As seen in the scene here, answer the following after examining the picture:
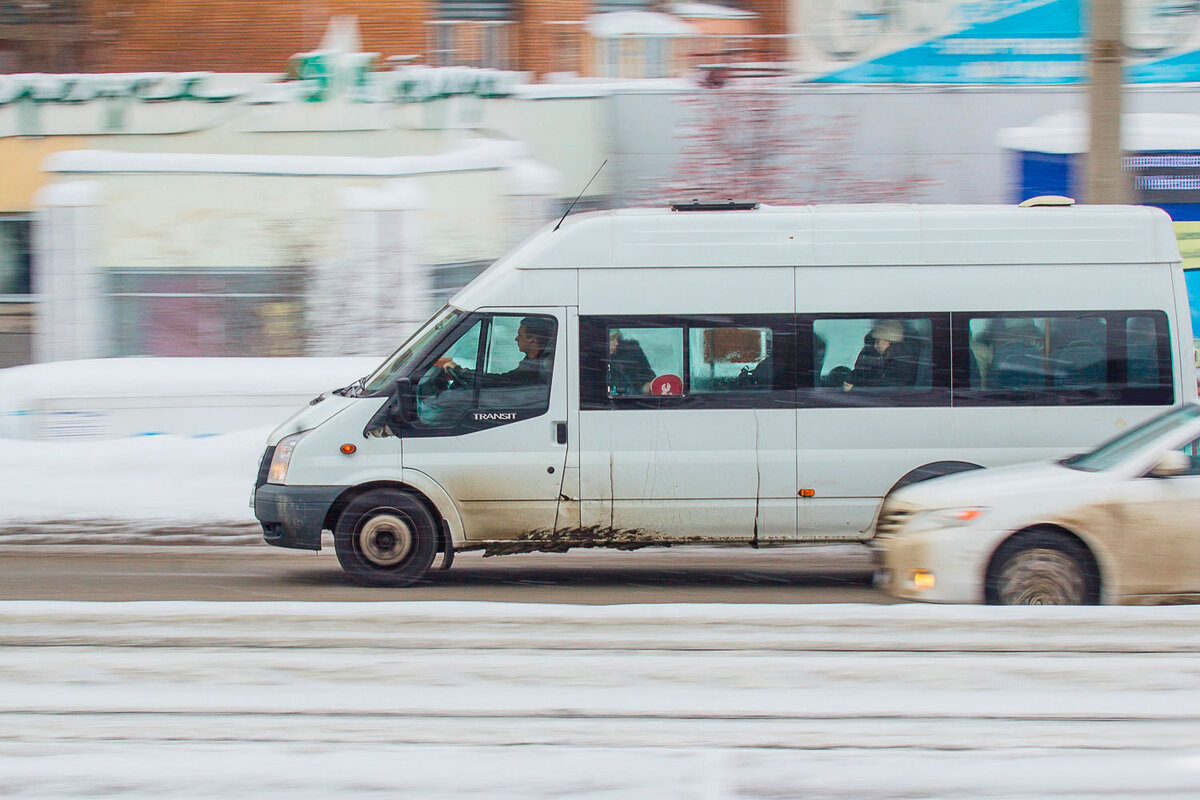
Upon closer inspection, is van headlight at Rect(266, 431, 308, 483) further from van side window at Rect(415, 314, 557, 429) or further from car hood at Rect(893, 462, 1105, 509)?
car hood at Rect(893, 462, 1105, 509)

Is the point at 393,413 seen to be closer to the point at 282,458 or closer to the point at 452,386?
the point at 452,386

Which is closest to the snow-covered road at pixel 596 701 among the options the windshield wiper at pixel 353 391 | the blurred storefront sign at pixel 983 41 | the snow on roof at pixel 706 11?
the windshield wiper at pixel 353 391

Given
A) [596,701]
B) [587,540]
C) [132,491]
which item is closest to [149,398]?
[132,491]

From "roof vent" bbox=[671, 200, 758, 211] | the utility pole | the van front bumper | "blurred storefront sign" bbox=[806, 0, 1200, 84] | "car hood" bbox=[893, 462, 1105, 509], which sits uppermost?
"blurred storefront sign" bbox=[806, 0, 1200, 84]

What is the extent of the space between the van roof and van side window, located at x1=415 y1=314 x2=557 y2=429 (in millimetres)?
425

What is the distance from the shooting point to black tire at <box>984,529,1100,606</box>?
636 centimetres

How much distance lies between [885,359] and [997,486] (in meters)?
1.58

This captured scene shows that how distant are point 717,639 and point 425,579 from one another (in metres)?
5.09

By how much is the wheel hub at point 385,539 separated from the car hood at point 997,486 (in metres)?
3.00

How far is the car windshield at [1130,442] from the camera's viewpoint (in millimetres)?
6547

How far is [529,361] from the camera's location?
7969mm

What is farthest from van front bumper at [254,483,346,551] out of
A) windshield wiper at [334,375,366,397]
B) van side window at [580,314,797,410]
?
van side window at [580,314,797,410]

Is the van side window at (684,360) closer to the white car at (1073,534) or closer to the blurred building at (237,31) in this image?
the white car at (1073,534)

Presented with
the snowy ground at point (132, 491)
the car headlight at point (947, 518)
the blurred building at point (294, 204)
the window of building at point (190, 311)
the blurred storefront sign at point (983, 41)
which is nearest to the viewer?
the car headlight at point (947, 518)
